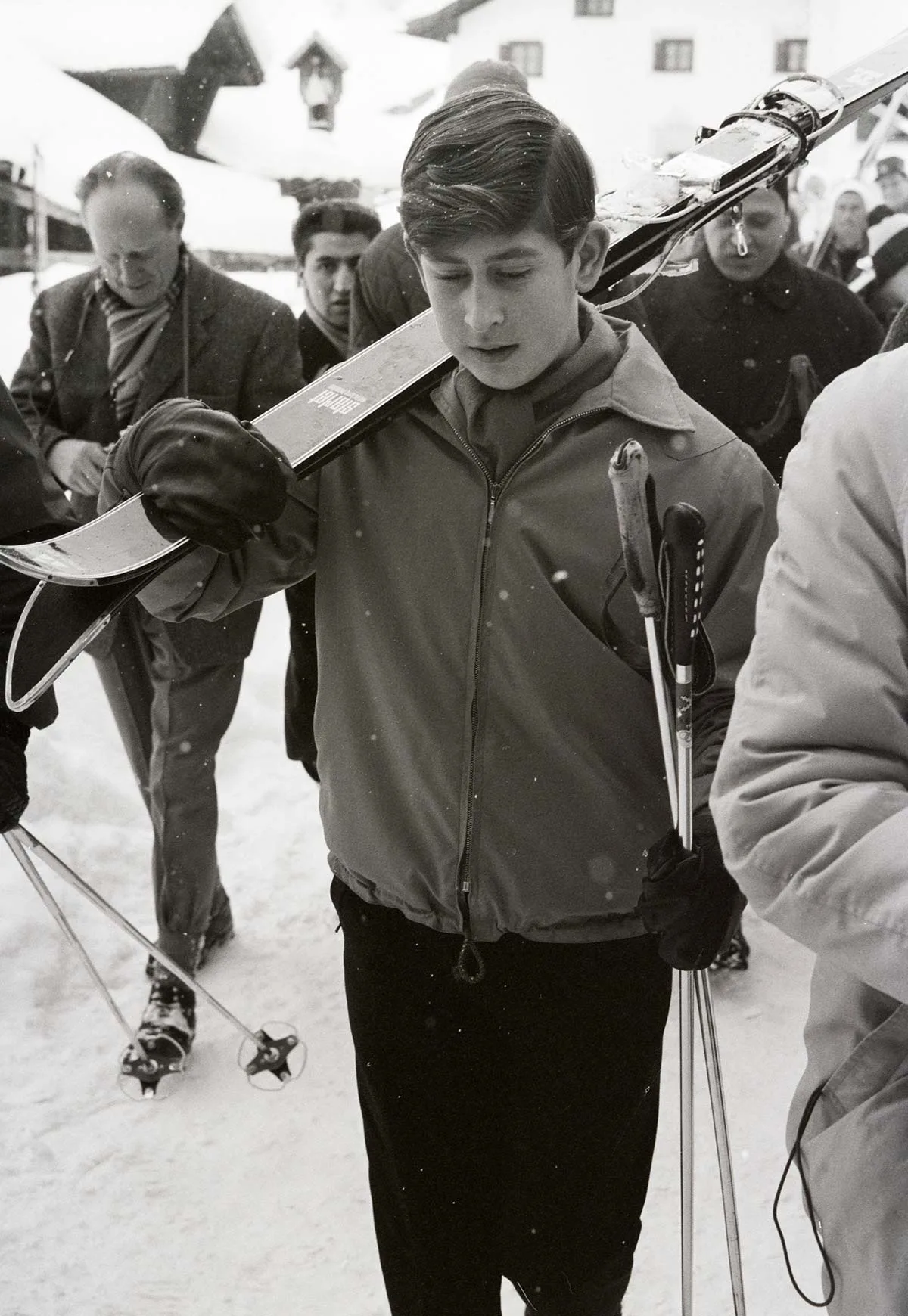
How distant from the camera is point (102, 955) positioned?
13.3 feet

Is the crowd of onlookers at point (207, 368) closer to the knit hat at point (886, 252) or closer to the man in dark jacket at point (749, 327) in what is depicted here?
the man in dark jacket at point (749, 327)

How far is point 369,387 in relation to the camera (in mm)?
1898

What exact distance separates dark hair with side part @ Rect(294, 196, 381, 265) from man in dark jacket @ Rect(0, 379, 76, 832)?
1.99 meters

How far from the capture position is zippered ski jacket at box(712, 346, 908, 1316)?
3.73 ft

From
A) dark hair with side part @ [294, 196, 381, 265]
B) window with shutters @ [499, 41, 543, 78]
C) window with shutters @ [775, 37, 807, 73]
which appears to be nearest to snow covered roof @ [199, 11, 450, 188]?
window with shutters @ [499, 41, 543, 78]

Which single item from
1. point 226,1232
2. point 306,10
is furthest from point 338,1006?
point 306,10

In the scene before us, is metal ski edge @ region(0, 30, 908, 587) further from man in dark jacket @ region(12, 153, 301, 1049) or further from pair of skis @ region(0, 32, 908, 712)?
man in dark jacket @ region(12, 153, 301, 1049)

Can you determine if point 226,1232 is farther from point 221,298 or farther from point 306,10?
point 306,10

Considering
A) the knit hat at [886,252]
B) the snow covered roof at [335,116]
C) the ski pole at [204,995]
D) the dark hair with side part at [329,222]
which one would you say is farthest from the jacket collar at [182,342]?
the snow covered roof at [335,116]

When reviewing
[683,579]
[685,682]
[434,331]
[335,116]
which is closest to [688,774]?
[685,682]

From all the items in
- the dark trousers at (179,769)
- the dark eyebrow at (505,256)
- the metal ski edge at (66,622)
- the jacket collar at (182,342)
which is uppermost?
the dark eyebrow at (505,256)

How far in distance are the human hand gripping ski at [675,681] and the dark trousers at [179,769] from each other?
2086 millimetres

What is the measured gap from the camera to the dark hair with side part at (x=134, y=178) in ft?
11.1

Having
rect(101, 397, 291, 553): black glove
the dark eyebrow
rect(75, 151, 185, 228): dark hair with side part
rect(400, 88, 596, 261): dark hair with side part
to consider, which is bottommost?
rect(75, 151, 185, 228): dark hair with side part
